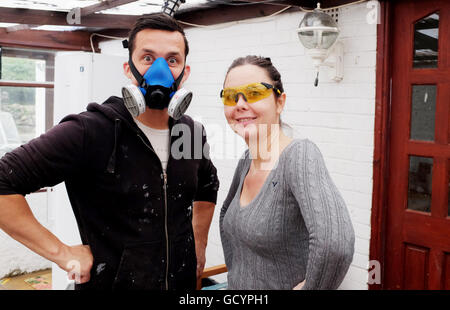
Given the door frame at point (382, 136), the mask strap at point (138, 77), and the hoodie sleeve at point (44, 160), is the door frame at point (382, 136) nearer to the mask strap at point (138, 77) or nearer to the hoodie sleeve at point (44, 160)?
the mask strap at point (138, 77)

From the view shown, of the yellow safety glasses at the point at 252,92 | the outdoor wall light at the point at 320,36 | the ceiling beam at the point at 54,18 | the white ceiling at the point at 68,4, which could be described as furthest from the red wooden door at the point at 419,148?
the ceiling beam at the point at 54,18

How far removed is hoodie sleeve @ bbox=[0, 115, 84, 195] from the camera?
56.4 inches

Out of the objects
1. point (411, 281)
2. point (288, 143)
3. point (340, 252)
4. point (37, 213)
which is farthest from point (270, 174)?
point (37, 213)

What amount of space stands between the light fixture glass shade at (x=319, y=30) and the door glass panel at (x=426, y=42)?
0.45 meters

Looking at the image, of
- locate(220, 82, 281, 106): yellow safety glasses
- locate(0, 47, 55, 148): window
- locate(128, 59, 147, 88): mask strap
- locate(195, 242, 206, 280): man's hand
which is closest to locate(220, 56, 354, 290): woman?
locate(220, 82, 281, 106): yellow safety glasses

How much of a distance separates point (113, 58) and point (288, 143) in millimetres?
2752

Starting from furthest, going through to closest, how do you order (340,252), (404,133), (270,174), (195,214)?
1. (404,133)
2. (195,214)
3. (270,174)
4. (340,252)

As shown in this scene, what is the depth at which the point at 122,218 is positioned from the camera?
A: 5.23 ft

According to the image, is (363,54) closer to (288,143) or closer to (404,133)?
(404,133)

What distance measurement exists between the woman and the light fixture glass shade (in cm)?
117

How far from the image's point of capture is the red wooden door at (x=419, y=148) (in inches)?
97.5

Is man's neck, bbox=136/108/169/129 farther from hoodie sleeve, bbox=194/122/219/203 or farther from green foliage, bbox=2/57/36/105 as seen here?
green foliage, bbox=2/57/36/105

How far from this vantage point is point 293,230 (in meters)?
1.37

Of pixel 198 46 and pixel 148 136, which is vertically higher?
pixel 198 46
